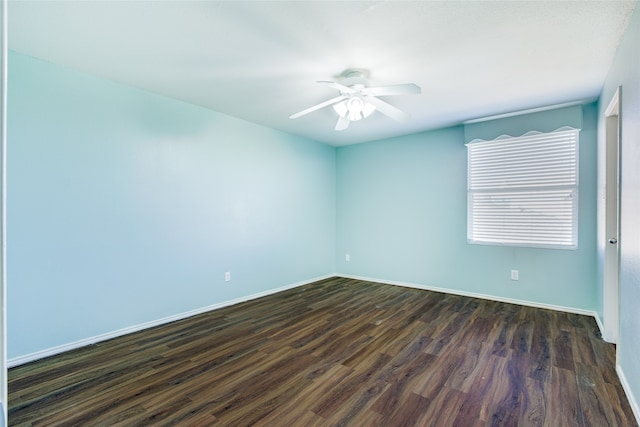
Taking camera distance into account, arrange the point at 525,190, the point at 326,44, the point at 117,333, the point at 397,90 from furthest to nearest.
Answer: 1. the point at 525,190
2. the point at 117,333
3. the point at 397,90
4. the point at 326,44

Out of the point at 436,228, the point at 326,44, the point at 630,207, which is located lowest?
the point at 436,228

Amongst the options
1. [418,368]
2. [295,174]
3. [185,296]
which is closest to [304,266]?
[295,174]

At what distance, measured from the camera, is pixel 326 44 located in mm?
2115

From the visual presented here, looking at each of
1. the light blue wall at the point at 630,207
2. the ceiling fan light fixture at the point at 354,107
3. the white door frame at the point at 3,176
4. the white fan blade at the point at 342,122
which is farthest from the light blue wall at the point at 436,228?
the white door frame at the point at 3,176

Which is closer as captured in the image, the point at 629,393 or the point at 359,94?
the point at 629,393

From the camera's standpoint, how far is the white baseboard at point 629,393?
1645mm

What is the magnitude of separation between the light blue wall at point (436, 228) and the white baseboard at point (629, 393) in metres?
1.58

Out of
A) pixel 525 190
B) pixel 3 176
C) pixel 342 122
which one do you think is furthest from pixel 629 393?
pixel 3 176

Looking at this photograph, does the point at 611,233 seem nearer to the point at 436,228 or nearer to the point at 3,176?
the point at 436,228

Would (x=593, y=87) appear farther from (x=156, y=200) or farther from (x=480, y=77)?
(x=156, y=200)

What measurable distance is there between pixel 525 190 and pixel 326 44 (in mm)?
3102

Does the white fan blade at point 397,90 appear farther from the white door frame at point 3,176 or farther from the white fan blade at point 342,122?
the white door frame at point 3,176

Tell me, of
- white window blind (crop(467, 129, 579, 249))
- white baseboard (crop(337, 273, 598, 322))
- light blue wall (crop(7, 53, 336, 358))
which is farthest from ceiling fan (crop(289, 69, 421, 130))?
white baseboard (crop(337, 273, 598, 322))

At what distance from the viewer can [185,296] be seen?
334 cm
